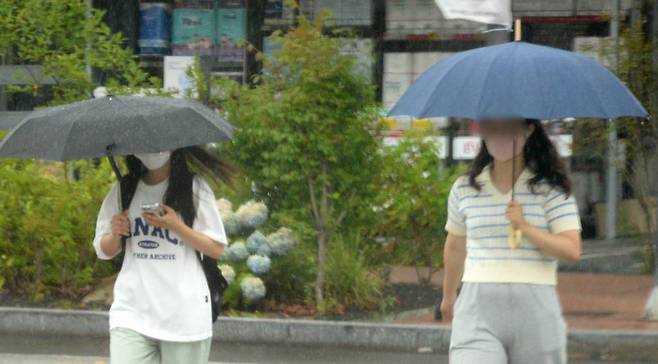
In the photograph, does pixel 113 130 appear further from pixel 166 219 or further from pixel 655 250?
pixel 655 250

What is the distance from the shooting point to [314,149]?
30.4ft

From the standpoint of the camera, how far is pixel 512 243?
4.22 meters

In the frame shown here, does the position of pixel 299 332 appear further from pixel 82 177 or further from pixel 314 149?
pixel 82 177

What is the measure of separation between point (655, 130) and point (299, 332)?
3.97 m

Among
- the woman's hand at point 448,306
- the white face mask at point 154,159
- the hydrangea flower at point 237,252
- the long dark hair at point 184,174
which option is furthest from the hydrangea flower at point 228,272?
the woman's hand at point 448,306

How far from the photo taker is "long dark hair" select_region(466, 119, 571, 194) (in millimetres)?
4332

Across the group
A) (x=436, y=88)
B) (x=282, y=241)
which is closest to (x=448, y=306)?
(x=436, y=88)

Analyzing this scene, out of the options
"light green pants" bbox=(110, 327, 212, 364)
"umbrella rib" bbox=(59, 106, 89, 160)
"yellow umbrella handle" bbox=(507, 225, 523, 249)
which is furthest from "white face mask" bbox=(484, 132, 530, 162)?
"umbrella rib" bbox=(59, 106, 89, 160)

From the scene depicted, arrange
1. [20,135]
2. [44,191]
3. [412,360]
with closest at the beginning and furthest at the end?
[20,135]
[412,360]
[44,191]

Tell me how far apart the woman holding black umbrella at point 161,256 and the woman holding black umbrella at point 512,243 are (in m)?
1.05

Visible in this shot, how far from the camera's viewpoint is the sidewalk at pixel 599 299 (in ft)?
30.9

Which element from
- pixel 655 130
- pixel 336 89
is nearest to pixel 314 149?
pixel 336 89

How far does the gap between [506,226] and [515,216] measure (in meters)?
0.10

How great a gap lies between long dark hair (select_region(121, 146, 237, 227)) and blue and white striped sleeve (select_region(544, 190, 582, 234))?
1.46 meters
